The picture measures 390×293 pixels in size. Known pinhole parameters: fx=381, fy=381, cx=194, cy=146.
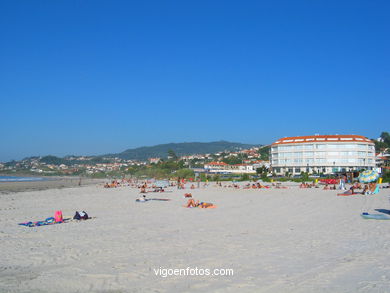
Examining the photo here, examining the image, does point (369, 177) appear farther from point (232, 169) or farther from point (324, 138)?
Answer: point (232, 169)

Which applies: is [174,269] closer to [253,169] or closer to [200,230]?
[200,230]

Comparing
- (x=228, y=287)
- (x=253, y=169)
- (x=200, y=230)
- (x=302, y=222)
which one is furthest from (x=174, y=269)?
(x=253, y=169)

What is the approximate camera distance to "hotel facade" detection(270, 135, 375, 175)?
7412 centimetres

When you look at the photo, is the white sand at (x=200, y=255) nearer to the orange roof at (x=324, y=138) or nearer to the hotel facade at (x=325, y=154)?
the hotel facade at (x=325, y=154)

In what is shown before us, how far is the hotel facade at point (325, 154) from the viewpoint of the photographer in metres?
74.1

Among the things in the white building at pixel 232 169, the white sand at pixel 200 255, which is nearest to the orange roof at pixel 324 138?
the white building at pixel 232 169

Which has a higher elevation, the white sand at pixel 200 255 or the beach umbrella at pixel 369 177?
the beach umbrella at pixel 369 177

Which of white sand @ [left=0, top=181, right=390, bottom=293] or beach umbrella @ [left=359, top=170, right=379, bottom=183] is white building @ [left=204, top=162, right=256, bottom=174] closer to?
beach umbrella @ [left=359, top=170, right=379, bottom=183]

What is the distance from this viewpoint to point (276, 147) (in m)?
81.1

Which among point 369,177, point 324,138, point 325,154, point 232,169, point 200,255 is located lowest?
point 200,255

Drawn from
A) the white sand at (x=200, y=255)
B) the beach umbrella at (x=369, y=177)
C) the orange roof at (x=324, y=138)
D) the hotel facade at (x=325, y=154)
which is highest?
the orange roof at (x=324, y=138)

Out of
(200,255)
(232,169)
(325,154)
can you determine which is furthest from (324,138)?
(200,255)

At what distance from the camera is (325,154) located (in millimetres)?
74938

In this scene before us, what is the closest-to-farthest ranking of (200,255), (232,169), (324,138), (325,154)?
(200,255)
(325,154)
(324,138)
(232,169)
